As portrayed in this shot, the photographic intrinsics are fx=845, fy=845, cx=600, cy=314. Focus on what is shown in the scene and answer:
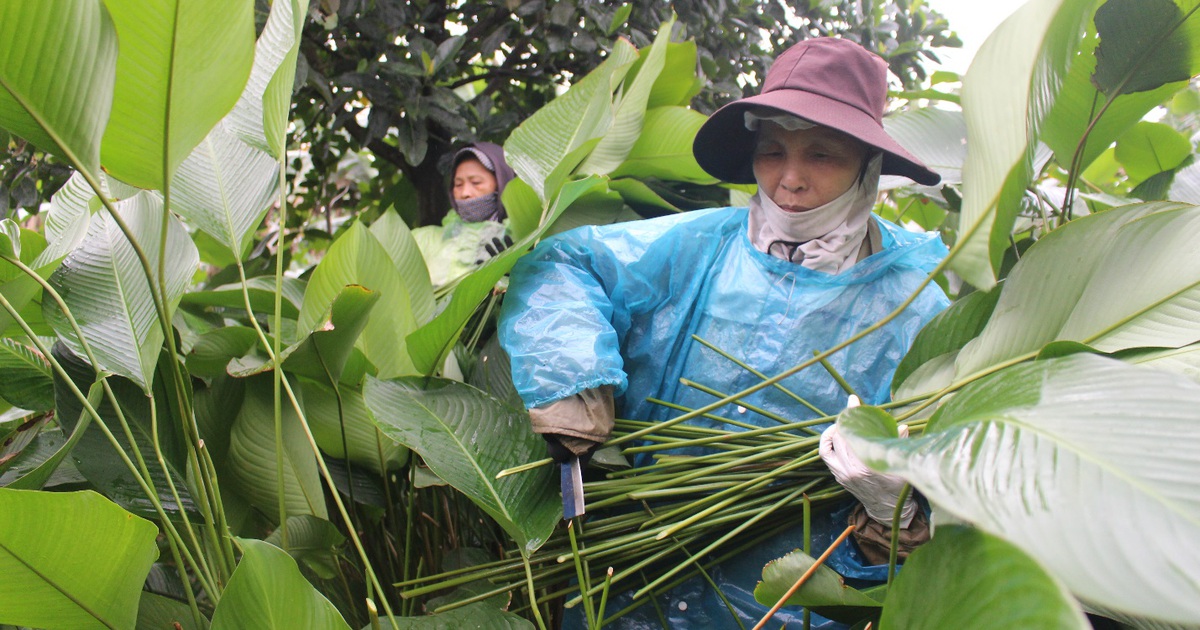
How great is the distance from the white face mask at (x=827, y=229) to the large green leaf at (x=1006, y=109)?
502 millimetres

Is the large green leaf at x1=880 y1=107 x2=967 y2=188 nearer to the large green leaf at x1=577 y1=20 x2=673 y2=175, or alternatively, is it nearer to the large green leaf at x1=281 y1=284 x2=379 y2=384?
the large green leaf at x1=577 y1=20 x2=673 y2=175

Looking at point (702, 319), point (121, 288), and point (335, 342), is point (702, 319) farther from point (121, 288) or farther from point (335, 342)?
point (121, 288)

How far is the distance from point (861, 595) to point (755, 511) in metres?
0.25

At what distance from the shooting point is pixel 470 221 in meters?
1.74

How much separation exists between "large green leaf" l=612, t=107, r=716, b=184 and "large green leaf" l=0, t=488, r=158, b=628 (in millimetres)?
938

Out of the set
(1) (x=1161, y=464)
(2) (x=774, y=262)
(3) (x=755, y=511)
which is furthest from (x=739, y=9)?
(1) (x=1161, y=464)

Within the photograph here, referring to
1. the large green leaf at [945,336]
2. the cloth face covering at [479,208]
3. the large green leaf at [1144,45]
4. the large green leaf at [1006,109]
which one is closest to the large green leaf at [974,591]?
the large green leaf at [1006,109]

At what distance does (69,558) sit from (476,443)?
1.28 ft

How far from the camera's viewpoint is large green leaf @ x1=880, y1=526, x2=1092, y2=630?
0.42m

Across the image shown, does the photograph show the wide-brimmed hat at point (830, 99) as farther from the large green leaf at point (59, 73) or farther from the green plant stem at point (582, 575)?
the large green leaf at point (59, 73)

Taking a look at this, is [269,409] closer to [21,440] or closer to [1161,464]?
[21,440]

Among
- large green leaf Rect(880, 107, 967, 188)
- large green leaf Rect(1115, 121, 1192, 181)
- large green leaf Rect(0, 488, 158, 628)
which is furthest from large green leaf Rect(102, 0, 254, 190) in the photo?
large green leaf Rect(1115, 121, 1192, 181)

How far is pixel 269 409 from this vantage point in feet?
3.13

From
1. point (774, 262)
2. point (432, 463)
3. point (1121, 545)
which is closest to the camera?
point (1121, 545)
